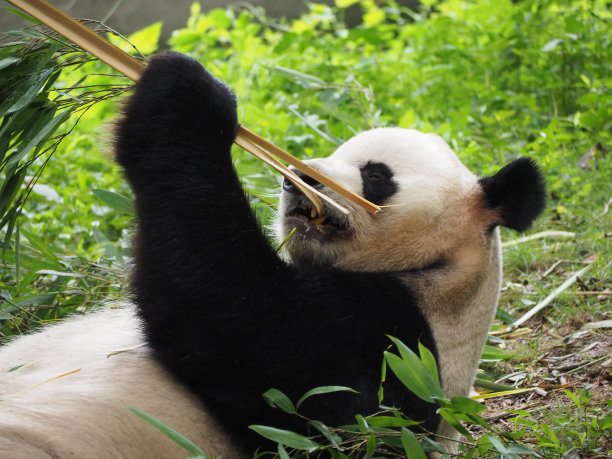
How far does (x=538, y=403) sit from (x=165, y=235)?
207cm

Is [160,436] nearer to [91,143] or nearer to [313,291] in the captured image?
[313,291]

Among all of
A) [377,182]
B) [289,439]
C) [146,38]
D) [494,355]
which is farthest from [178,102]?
[146,38]

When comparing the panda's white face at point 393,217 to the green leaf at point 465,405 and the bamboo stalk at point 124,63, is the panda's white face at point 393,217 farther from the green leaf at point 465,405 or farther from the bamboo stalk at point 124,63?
the green leaf at point 465,405

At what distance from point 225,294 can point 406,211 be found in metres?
0.97

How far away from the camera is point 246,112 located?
7090 mm

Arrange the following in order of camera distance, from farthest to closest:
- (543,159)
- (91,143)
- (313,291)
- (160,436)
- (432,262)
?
(91,143) → (543,159) → (432,262) → (313,291) → (160,436)

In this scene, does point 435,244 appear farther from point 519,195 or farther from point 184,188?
point 184,188

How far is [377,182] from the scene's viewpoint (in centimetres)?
346

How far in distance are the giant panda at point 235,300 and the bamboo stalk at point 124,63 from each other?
9 cm

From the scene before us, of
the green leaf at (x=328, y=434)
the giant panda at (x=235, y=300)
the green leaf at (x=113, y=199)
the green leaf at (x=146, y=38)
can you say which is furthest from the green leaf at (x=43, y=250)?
the green leaf at (x=146, y=38)

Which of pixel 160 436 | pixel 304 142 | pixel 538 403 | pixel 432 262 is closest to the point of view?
pixel 160 436

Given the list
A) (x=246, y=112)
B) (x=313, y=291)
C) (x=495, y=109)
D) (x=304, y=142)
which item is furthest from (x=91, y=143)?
(x=313, y=291)

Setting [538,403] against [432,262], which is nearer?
[432,262]

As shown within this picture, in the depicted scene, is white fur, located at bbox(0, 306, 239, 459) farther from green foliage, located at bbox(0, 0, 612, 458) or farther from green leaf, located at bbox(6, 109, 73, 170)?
green leaf, located at bbox(6, 109, 73, 170)
